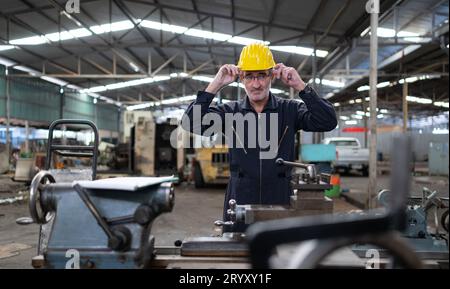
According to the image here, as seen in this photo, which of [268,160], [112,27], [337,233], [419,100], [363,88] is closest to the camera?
[337,233]

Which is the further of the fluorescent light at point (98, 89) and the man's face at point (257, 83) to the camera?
the fluorescent light at point (98, 89)

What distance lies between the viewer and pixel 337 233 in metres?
0.62

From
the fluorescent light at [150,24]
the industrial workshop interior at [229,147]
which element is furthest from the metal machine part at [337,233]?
the fluorescent light at [150,24]

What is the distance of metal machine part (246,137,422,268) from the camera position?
618 mm

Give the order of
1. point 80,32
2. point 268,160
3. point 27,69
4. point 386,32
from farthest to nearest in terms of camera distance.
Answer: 1. point 27,69
2. point 80,32
3. point 386,32
4. point 268,160

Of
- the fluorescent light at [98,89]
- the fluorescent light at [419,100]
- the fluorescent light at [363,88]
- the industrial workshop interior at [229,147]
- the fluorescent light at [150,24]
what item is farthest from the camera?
the fluorescent light at [98,89]

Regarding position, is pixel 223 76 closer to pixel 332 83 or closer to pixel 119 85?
pixel 332 83

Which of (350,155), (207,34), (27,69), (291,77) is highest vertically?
(207,34)

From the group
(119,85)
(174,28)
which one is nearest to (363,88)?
(174,28)

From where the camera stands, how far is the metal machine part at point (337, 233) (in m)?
0.62

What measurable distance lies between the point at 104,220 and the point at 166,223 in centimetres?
393

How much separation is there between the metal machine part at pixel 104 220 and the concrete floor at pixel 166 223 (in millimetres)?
1627

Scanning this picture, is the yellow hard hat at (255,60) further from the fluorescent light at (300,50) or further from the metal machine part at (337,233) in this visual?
the fluorescent light at (300,50)

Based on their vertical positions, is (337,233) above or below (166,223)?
above
